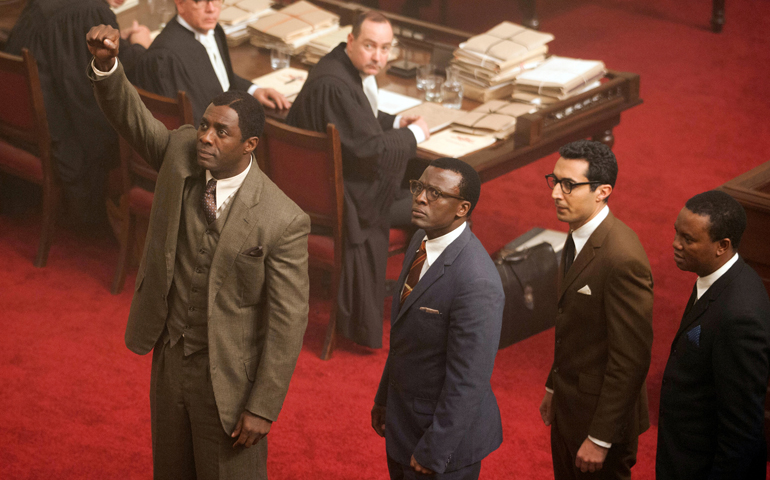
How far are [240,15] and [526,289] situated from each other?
8.83ft

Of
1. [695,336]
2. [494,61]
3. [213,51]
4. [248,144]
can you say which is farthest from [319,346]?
[695,336]

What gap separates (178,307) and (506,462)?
1580 mm

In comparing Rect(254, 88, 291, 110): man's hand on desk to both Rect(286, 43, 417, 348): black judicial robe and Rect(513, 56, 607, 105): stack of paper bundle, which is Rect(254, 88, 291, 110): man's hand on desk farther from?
Rect(513, 56, 607, 105): stack of paper bundle

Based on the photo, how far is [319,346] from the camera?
4012 mm

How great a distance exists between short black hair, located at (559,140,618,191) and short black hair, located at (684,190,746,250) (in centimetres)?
26

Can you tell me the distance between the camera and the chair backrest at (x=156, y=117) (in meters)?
3.85

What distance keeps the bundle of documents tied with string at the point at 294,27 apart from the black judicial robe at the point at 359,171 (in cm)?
116

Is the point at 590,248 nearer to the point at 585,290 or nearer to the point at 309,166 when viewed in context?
the point at 585,290

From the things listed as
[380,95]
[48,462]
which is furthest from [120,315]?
[380,95]

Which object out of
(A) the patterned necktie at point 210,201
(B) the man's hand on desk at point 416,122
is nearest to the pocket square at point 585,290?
(A) the patterned necktie at point 210,201

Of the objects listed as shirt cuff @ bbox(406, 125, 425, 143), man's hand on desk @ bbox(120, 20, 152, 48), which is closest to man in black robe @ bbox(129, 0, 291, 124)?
man's hand on desk @ bbox(120, 20, 152, 48)

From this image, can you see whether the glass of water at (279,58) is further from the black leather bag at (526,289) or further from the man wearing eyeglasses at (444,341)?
the man wearing eyeglasses at (444,341)

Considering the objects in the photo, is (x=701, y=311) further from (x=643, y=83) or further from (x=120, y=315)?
(x=643, y=83)

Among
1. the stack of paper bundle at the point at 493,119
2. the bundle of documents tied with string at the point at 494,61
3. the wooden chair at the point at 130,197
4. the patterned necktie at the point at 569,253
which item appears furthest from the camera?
the bundle of documents tied with string at the point at 494,61
